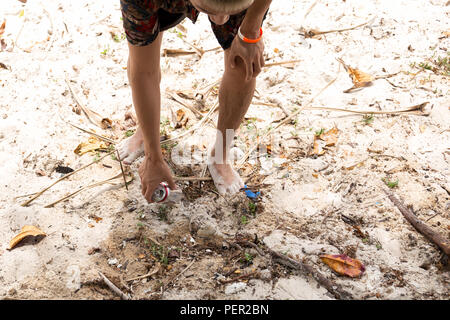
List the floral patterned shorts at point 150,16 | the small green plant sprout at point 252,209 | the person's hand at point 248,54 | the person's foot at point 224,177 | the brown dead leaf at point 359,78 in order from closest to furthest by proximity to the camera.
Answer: the floral patterned shorts at point 150,16, the person's hand at point 248,54, the small green plant sprout at point 252,209, the person's foot at point 224,177, the brown dead leaf at point 359,78

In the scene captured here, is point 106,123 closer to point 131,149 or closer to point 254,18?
point 131,149

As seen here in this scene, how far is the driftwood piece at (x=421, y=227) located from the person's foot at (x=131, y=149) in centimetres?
141

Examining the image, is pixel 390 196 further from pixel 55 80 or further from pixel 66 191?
pixel 55 80

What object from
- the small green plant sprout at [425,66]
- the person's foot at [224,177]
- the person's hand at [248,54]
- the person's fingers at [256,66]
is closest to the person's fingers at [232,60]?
the person's hand at [248,54]

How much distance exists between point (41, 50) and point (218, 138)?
163 centimetres

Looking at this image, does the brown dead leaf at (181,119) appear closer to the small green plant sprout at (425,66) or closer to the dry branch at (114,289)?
the dry branch at (114,289)

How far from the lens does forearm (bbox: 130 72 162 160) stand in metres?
1.86

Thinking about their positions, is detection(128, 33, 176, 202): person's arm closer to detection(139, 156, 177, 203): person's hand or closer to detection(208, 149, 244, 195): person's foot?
detection(139, 156, 177, 203): person's hand

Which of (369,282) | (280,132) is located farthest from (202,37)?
(369,282)

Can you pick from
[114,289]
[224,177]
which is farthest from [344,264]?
[114,289]

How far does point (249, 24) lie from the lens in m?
1.77

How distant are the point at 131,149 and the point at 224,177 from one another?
591mm

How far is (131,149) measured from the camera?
2406 mm

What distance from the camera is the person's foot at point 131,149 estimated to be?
2383 millimetres
